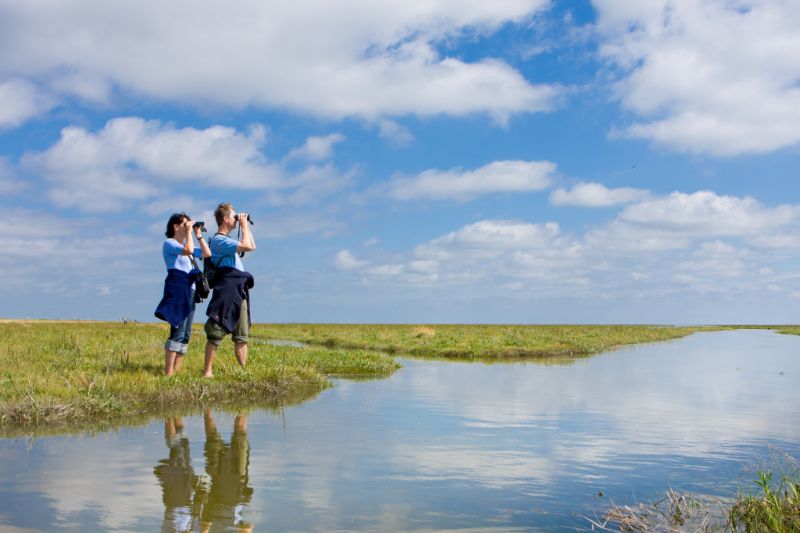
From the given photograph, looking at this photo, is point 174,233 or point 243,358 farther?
point 243,358

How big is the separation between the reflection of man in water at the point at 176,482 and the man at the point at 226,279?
3.55 meters

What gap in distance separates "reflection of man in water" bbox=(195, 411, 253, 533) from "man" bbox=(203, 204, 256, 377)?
3.51m

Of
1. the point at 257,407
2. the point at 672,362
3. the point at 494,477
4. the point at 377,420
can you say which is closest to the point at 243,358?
the point at 257,407

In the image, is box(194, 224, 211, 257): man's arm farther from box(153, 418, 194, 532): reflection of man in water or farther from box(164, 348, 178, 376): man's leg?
box(153, 418, 194, 532): reflection of man in water

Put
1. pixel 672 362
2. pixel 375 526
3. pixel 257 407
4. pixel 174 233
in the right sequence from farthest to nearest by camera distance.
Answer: pixel 672 362 < pixel 174 233 < pixel 257 407 < pixel 375 526

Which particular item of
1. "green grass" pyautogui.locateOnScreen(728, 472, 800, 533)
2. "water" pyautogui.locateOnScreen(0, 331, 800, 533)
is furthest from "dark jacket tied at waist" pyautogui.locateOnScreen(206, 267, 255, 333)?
"green grass" pyautogui.locateOnScreen(728, 472, 800, 533)

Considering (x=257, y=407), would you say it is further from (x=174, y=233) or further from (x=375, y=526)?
(x=375, y=526)

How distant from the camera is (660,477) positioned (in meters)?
7.02

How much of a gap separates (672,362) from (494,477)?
20.4 m

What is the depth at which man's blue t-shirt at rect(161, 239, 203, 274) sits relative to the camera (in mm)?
11664

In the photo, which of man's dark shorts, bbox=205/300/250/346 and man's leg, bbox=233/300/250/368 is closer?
man's dark shorts, bbox=205/300/250/346

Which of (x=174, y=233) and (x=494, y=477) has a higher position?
(x=174, y=233)

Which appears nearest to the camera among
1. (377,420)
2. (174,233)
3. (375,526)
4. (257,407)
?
(375,526)

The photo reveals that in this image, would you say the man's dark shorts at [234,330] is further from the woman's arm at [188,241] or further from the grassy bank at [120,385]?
the woman's arm at [188,241]
